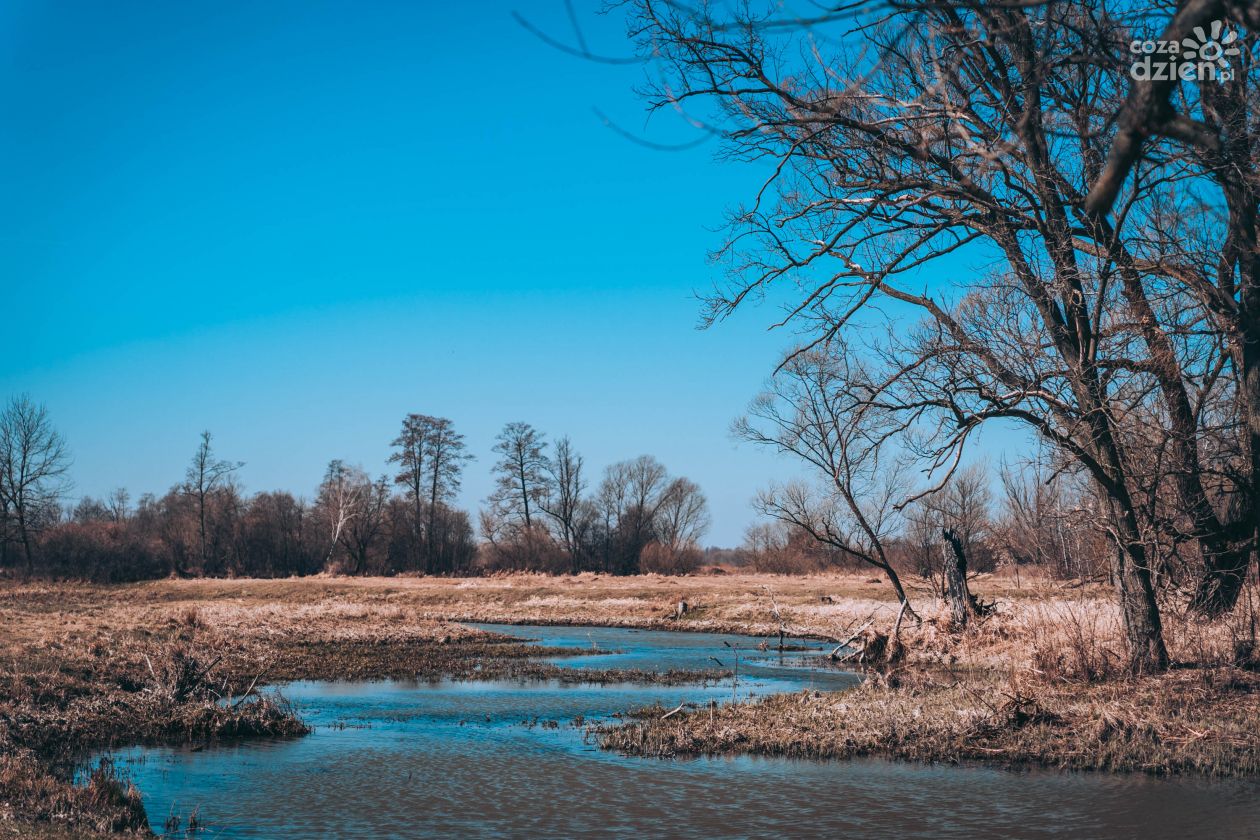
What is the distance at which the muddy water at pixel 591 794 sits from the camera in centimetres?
932

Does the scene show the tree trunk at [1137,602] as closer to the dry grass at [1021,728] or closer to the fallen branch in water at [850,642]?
the dry grass at [1021,728]

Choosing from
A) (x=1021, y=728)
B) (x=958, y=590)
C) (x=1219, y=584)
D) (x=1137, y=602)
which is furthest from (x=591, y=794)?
(x=958, y=590)

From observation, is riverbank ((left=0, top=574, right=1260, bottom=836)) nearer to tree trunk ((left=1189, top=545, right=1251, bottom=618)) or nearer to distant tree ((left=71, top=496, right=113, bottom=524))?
tree trunk ((left=1189, top=545, right=1251, bottom=618))

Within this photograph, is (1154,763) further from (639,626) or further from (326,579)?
(326,579)

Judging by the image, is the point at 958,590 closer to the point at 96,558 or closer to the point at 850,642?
the point at 850,642

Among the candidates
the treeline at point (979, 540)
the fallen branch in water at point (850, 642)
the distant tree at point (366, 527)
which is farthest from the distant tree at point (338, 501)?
the fallen branch in water at point (850, 642)

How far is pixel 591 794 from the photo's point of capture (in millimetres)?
10727

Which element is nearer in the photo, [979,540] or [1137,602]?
[1137,602]

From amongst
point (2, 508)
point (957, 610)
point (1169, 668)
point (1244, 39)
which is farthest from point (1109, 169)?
point (2, 508)

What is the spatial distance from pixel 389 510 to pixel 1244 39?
220ft

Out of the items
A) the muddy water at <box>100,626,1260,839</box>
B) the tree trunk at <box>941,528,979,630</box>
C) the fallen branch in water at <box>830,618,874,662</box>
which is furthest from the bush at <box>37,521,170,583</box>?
the tree trunk at <box>941,528,979,630</box>

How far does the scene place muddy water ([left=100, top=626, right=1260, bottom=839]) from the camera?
9320mm

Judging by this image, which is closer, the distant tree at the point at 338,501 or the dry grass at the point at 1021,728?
the dry grass at the point at 1021,728

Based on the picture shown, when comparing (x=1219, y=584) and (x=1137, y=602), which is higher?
(x=1219, y=584)
